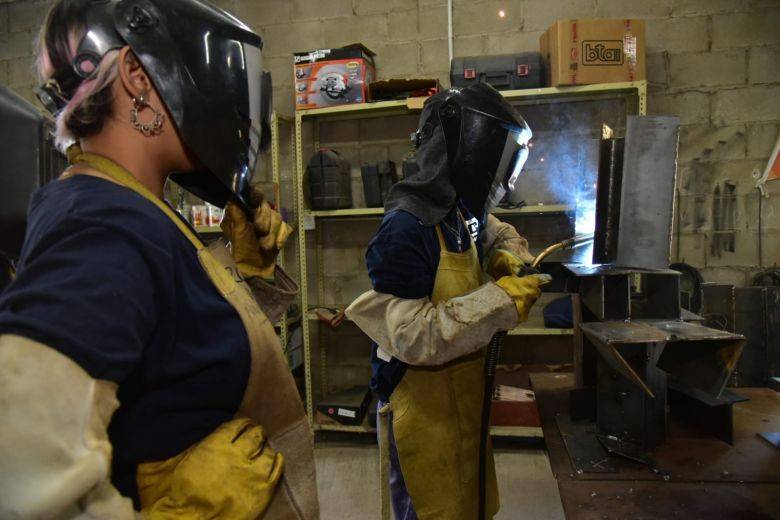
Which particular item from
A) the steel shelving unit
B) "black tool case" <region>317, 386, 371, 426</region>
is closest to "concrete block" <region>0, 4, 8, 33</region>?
the steel shelving unit

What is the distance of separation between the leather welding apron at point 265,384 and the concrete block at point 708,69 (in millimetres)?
3207

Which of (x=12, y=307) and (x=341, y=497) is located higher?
(x=12, y=307)

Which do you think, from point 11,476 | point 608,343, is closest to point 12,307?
point 11,476

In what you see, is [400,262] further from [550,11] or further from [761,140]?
[761,140]

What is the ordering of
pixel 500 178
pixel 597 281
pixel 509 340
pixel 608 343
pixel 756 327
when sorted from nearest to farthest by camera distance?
pixel 608 343
pixel 597 281
pixel 500 178
pixel 756 327
pixel 509 340

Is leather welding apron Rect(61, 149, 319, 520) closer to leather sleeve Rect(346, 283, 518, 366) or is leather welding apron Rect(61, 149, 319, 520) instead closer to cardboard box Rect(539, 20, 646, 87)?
leather sleeve Rect(346, 283, 518, 366)

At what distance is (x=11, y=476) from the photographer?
508mm

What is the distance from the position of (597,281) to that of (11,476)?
144 centimetres

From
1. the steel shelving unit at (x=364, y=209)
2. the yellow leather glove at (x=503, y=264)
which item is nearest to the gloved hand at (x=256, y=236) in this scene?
the yellow leather glove at (x=503, y=264)

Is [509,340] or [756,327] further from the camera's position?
[509,340]

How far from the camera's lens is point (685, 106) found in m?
3.17

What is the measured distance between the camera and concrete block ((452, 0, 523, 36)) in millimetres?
3291

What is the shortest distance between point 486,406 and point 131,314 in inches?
48.9

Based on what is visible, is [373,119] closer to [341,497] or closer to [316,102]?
[316,102]
